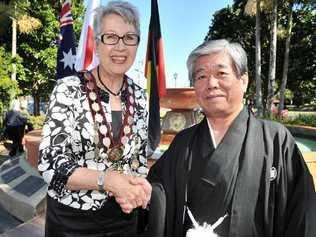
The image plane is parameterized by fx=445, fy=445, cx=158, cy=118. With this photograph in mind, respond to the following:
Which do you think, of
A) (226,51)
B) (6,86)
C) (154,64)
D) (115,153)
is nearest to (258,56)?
(6,86)

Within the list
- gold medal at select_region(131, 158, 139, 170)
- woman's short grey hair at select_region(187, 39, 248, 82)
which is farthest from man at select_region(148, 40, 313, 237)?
gold medal at select_region(131, 158, 139, 170)

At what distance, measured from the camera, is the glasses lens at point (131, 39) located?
2154mm

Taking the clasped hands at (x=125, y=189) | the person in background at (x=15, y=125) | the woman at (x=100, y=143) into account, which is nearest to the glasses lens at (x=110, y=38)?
the woman at (x=100, y=143)

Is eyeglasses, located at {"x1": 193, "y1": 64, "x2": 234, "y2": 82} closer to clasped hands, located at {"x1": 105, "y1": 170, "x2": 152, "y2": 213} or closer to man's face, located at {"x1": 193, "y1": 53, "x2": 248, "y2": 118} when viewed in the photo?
man's face, located at {"x1": 193, "y1": 53, "x2": 248, "y2": 118}

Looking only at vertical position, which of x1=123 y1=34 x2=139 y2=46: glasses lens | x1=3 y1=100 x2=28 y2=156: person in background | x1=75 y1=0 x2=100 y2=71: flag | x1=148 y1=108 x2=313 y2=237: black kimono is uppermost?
x1=75 y1=0 x2=100 y2=71: flag

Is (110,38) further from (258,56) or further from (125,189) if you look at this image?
(258,56)

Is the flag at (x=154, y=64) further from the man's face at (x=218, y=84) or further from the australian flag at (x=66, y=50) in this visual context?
the man's face at (x=218, y=84)

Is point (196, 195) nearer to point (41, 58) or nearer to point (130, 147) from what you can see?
point (130, 147)

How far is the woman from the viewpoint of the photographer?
6.28 feet

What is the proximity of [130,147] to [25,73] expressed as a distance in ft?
72.8

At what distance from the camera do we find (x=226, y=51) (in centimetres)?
216

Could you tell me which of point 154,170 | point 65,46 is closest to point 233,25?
point 65,46

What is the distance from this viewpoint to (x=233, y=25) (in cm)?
3250

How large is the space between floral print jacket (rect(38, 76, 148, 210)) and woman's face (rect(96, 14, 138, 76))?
14 cm
